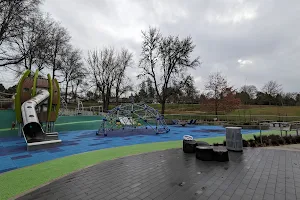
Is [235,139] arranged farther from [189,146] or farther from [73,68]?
[73,68]

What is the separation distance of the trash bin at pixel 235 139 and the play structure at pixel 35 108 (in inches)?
373

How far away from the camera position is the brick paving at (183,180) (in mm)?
3902

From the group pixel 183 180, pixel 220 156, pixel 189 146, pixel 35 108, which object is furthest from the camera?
pixel 35 108

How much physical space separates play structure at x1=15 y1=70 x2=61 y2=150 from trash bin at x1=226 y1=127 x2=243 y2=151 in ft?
31.1

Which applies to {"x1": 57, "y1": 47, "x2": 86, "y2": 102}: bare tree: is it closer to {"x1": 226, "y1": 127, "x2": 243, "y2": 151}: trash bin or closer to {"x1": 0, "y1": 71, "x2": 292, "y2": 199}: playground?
{"x1": 0, "y1": 71, "x2": 292, "y2": 199}: playground

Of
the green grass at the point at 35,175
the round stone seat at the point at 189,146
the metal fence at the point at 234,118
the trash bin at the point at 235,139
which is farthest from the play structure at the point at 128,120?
the green grass at the point at 35,175

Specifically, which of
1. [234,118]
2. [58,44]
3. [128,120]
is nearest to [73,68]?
[58,44]

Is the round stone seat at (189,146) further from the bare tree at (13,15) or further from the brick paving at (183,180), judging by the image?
the bare tree at (13,15)

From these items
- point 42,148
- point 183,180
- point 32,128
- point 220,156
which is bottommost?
point 42,148

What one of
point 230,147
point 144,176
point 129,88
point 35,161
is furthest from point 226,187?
point 129,88

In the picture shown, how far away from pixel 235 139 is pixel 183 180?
4531 millimetres

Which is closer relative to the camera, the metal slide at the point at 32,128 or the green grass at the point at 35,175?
the green grass at the point at 35,175

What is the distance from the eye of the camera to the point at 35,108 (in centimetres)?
1306

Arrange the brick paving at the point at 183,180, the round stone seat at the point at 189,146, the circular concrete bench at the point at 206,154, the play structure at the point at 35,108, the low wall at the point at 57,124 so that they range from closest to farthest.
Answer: the brick paving at the point at 183,180 → the circular concrete bench at the point at 206,154 → the round stone seat at the point at 189,146 → the play structure at the point at 35,108 → the low wall at the point at 57,124
